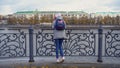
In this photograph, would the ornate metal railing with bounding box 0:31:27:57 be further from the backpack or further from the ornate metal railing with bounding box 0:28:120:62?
the backpack

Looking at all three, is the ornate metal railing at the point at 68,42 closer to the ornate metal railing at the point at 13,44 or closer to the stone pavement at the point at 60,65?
the ornate metal railing at the point at 13,44

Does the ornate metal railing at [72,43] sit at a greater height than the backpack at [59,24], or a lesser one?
lesser

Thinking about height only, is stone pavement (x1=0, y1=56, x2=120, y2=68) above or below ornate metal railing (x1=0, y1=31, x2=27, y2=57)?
below

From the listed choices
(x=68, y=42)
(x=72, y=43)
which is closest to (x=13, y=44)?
(x=68, y=42)

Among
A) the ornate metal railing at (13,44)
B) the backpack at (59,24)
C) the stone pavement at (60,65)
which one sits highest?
the backpack at (59,24)

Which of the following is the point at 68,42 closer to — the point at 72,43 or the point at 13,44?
the point at 72,43

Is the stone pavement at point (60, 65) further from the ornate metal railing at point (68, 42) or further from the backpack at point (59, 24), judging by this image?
the backpack at point (59, 24)

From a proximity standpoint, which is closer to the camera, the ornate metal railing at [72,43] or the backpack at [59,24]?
the backpack at [59,24]

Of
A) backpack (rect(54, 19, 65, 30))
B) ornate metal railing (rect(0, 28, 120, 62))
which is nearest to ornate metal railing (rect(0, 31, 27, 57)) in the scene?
ornate metal railing (rect(0, 28, 120, 62))

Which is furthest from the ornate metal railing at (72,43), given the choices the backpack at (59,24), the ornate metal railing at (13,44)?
the backpack at (59,24)

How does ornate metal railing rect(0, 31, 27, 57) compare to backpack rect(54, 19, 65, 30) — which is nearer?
backpack rect(54, 19, 65, 30)

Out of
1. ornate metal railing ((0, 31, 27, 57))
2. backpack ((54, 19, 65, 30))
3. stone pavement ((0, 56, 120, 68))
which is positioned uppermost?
backpack ((54, 19, 65, 30))

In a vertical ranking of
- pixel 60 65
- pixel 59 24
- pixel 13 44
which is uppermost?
pixel 59 24

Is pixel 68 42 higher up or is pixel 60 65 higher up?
pixel 68 42
